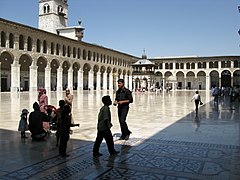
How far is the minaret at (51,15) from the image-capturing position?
5691 cm

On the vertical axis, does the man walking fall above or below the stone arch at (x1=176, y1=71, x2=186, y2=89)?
below

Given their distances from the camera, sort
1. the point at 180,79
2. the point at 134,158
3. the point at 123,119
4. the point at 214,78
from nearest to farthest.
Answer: the point at 134,158 < the point at 123,119 < the point at 214,78 < the point at 180,79

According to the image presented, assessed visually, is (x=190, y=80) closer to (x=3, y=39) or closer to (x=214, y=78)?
(x=214, y=78)

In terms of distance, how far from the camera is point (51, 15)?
56875mm

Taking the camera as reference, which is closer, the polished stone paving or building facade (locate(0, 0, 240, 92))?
the polished stone paving

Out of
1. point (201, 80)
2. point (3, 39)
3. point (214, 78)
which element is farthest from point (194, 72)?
point (3, 39)

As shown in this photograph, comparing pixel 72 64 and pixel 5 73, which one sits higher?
pixel 72 64

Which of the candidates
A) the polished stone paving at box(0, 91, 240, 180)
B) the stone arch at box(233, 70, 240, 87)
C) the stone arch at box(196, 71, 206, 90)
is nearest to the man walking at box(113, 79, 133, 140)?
the polished stone paving at box(0, 91, 240, 180)

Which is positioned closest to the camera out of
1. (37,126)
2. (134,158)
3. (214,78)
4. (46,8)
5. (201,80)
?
(134,158)

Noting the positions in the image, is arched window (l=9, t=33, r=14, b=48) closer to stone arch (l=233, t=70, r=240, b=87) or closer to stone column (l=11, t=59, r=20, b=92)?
stone column (l=11, t=59, r=20, b=92)

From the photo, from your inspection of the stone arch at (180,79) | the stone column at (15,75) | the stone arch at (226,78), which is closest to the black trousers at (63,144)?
the stone column at (15,75)

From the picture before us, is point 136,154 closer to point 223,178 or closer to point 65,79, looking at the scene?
point 223,178

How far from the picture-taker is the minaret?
187 ft

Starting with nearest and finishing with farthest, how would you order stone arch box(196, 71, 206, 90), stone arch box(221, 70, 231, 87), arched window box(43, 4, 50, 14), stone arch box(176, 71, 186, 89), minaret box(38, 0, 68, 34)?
minaret box(38, 0, 68, 34), arched window box(43, 4, 50, 14), stone arch box(221, 70, 231, 87), stone arch box(196, 71, 206, 90), stone arch box(176, 71, 186, 89)
